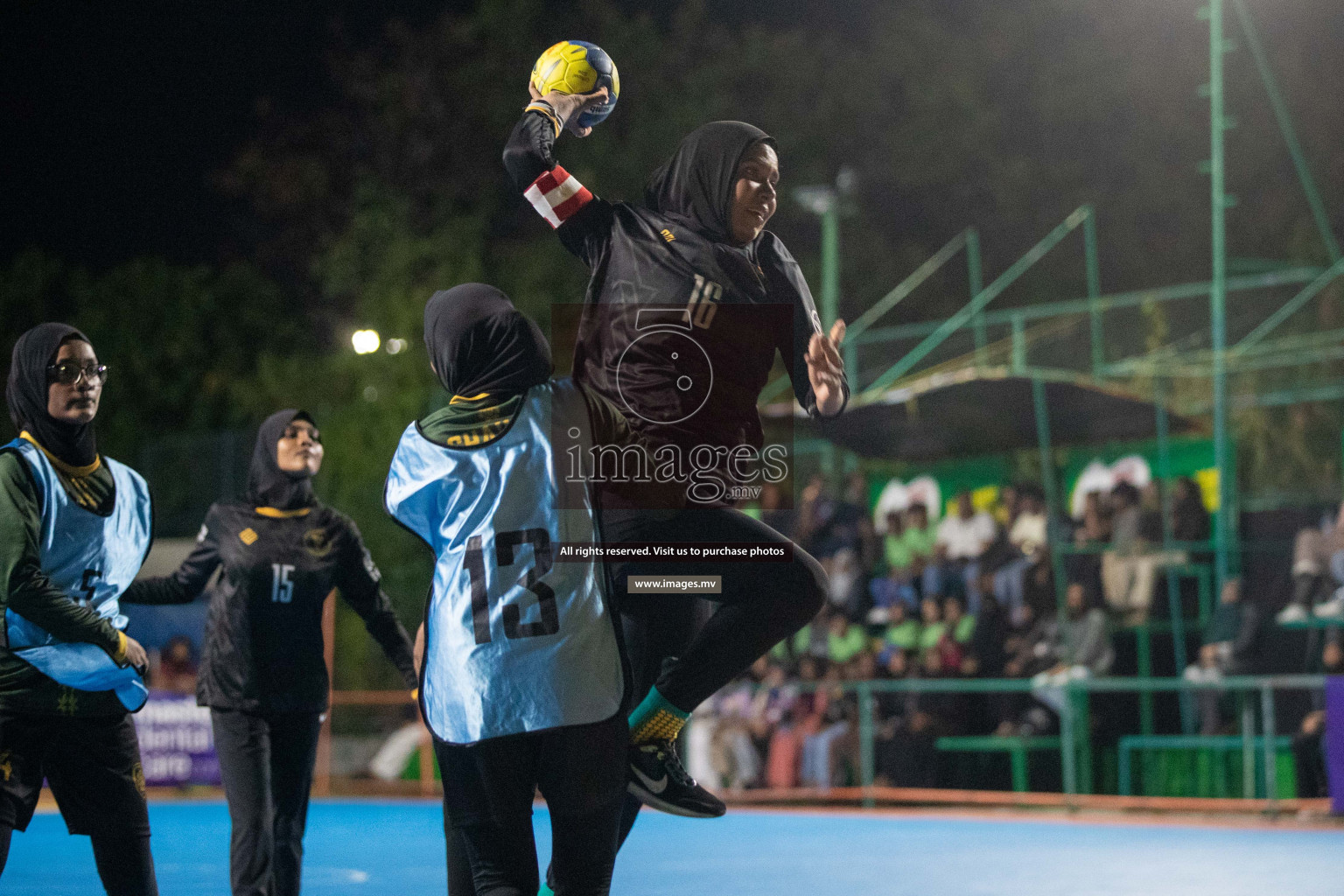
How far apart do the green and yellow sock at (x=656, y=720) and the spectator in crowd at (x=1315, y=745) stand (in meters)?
8.03

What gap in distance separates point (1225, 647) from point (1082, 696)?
1.16 meters

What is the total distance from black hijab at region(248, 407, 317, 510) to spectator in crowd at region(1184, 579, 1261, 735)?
7.74 metres

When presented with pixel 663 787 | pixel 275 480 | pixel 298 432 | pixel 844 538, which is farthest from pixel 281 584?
pixel 844 538

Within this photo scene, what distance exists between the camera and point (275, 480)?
6.00m

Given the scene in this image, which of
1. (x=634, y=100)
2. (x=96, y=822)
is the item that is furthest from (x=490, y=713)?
(x=634, y=100)

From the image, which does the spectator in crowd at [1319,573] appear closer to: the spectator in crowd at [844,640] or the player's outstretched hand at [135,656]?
the spectator in crowd at [844,640]

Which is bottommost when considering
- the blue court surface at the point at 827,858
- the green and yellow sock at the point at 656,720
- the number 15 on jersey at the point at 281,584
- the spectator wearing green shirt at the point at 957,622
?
the blue court surface at the point at 827,858

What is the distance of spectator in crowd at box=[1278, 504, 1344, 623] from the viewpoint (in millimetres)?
11469

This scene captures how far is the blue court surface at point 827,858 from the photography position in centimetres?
752

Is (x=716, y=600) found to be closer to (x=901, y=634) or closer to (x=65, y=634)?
(x=65, y=634)

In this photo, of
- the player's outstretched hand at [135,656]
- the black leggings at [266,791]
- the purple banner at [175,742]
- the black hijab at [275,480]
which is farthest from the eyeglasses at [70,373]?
the purple banner at [175,742]

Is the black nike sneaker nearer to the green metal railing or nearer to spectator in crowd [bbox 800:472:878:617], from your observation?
the green metal railing

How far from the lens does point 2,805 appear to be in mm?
4398

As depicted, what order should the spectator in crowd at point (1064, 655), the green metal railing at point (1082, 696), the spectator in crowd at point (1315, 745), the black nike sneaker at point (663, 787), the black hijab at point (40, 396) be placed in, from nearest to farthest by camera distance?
the black nike sneaker at point (663, 787)
the black hijab at point (40, 396)
the spectator in crowd at point (1315, 745)
the green metal railing at point (1082, 696)
the spectator in crowd at point (1064, 655)
